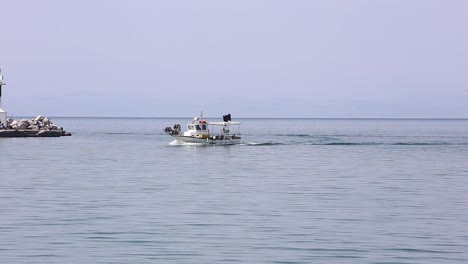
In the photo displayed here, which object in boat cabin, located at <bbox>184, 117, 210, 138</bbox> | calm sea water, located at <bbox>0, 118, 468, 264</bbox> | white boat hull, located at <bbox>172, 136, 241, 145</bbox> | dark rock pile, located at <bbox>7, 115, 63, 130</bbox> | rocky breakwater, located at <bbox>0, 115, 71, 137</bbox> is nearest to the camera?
calm sea water, located at <bbox>0, 118, 468, 264</bbox>

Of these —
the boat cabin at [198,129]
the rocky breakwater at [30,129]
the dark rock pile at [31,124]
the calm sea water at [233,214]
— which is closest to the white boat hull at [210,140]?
the boat cabin at [198,129]

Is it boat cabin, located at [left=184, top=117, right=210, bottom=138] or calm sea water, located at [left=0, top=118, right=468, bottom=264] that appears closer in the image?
calm sea water, located at [left=0, top=118, right=468, bottom=264]

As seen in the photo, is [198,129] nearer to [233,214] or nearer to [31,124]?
[31,124]

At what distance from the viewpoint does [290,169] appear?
6359cm

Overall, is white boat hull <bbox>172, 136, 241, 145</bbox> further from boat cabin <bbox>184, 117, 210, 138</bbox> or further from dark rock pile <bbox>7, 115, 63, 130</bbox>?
dark rock pile <bbox>7, 115, 63, 130</bbox>

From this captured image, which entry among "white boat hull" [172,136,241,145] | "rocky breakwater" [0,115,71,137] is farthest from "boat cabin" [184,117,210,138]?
"rocky breakwater" [0,115,71,137]

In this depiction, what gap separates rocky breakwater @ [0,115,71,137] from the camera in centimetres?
12181

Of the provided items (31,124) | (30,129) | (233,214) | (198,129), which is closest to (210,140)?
(198,129)

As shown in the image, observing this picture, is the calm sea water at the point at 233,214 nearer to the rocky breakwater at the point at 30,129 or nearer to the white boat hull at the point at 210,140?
the white boat hull at the point at 210,140

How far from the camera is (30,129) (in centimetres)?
12594

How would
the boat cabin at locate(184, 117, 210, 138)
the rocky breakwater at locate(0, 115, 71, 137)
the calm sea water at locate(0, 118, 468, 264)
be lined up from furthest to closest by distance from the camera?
the rocky breakwater at locate(0, 115, 71, 137), the boat cabin at locate(184, 117, 210, 138), the calm sea water at locate(0, 118, 468, 264)

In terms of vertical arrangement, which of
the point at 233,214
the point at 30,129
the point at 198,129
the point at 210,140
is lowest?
the point at 233,214

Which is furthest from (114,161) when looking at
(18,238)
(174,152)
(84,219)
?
(18,238)

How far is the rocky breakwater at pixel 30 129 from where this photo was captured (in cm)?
Result: 12181
